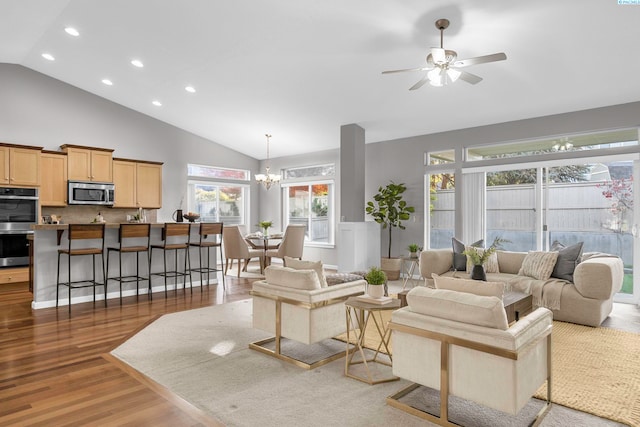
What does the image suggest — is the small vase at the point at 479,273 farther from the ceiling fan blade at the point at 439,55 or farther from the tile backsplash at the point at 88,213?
the tile backsplash at the point at 88,213

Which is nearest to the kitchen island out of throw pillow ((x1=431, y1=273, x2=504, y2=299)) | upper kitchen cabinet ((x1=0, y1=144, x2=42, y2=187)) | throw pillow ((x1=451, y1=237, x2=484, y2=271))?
upper kitchen cabinet ((x1=0, y1=144, x2=42, y2=187))

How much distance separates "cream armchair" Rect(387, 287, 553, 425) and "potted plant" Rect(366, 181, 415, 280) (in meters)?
4.84

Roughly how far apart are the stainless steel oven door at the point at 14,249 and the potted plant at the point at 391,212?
232 inches

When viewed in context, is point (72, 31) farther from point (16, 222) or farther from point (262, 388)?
point (262, 388)

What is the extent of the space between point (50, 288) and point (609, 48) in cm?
723

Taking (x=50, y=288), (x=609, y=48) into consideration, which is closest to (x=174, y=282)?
(x=50, y=288)

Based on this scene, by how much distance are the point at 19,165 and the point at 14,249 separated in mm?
1369

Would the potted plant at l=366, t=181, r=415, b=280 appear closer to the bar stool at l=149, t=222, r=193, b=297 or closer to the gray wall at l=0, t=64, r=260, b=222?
the bar stool at l=149, t=222, r=193, b=297

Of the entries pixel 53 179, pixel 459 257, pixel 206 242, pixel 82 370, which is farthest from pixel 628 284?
pixel 53 179

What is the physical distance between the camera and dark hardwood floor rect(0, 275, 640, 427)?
7.90 ft

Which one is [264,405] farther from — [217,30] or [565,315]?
[217,30]

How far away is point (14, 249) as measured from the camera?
6.38 meters

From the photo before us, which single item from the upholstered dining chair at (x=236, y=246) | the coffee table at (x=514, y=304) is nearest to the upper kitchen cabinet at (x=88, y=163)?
the upholstered dining chair at (x=236, y=246)

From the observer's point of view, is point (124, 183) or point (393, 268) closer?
point (393, 268)
